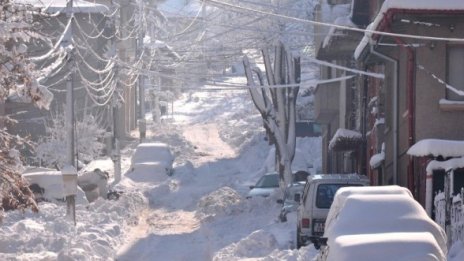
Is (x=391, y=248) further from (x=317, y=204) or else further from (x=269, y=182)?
(x=269, y=182)

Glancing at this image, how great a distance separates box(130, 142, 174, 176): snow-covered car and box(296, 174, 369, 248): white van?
25072 millimetres

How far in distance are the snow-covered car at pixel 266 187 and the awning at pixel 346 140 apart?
6.13m

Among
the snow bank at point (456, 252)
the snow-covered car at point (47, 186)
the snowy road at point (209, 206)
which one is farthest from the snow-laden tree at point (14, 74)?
the snow-covered car at point (47, 186)

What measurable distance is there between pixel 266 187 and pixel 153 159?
1028cm

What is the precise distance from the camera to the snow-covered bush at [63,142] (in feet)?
146

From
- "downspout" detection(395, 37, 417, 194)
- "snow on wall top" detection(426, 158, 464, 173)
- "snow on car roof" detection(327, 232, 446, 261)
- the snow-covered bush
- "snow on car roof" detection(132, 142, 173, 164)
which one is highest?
"downspout" detection(395, 37, 417, 194)

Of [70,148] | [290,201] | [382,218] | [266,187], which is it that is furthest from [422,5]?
[266,187]

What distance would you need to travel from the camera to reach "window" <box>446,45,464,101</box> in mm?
20734

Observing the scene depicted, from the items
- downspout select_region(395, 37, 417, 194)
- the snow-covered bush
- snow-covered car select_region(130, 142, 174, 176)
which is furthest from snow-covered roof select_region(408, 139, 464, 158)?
snow-covered car select_region(130, 142, 174, 176)

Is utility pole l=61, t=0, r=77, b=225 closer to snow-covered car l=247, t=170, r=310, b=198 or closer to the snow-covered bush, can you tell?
snow-covered car l=247, t=170, r=310, b=198

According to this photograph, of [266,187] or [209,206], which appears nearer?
[209,206]

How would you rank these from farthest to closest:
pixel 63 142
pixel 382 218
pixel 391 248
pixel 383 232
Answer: pixel 63 142 < pixel 382 218 < pixel 383 232 < pixel 391 248

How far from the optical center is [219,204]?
3447 centimetres

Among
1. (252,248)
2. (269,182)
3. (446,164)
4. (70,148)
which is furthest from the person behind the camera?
(269,182)
